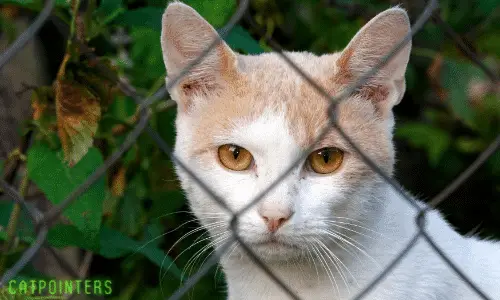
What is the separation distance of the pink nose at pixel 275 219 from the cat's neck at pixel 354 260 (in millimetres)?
142

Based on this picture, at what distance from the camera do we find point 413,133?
3406mm

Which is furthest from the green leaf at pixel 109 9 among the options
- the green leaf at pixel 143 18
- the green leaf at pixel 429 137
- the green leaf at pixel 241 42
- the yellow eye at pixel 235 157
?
the green leaf at pixel 429 137

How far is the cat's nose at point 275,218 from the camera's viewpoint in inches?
62.6

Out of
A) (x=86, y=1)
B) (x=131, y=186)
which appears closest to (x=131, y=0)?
(x=86, y=1)

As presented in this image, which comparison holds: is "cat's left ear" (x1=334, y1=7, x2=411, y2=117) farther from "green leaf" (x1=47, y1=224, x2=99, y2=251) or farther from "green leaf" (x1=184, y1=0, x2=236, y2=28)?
"green leaf" (x1=47, y1=224, x2=99, y2=251)

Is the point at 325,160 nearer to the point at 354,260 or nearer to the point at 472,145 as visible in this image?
the point at 354,260

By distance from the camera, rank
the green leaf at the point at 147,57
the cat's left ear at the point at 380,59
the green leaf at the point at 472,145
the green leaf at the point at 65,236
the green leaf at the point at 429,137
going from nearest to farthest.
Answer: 1. the cat's left ear at the point at 380,59
2. the green leaf at the point at 65,236
3. the green leaf at the point at 147,57
4. the green leaf at the point at 429,137
5. the green leaf at the point at 472,145

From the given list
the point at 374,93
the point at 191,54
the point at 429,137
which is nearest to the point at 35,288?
the point at 191,54

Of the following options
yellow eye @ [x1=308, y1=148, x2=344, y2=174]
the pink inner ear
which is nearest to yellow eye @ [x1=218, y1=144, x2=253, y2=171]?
yellow eye @ [x1=308, y1=148, x2=344, y2=174]

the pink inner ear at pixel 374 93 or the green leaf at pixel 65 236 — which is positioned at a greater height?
the pink inner ear at pixel 374 93

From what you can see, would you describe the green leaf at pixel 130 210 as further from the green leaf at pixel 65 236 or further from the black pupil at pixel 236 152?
the black pupil at pixel 236 152

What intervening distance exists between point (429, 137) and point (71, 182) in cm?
203

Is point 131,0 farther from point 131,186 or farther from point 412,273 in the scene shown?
point 412,273

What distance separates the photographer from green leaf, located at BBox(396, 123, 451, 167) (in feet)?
10.9
